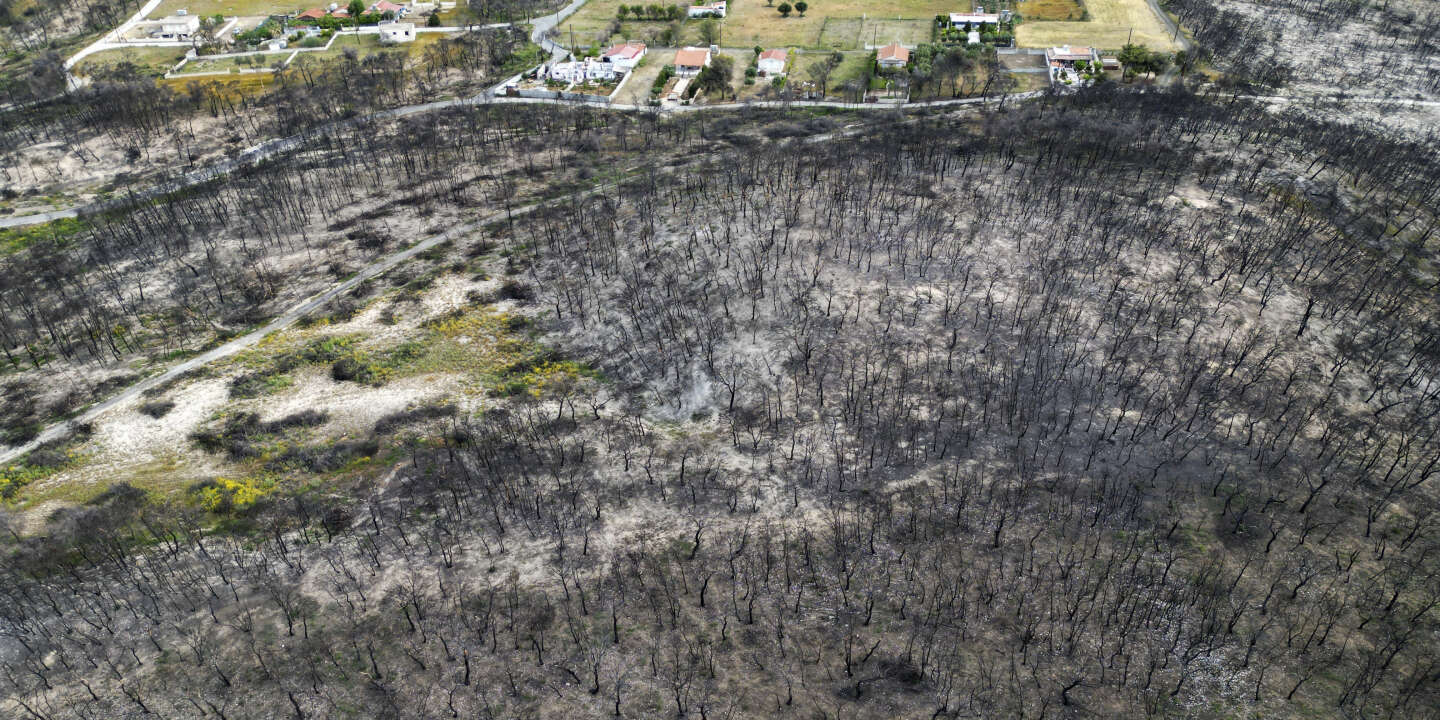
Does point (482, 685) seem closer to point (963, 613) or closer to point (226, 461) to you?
point (963, 613)

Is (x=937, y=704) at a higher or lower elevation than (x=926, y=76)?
lower

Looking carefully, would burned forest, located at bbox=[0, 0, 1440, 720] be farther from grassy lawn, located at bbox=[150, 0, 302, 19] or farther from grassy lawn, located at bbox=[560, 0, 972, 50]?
grassy lawn, located at bbox=[150, 0, 302, 19]

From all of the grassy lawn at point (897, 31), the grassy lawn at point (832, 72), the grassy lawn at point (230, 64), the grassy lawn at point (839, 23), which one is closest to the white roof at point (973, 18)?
the grassy lawn at point (897, 31)

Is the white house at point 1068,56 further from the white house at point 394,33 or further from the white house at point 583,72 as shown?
the white house at point 394,33

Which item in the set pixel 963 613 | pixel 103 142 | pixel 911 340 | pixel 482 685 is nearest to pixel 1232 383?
pixel 911 340

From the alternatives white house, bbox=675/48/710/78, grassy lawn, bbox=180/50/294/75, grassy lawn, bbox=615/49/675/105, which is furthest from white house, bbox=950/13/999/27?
grassy lawn, bbox=180/50/294/75

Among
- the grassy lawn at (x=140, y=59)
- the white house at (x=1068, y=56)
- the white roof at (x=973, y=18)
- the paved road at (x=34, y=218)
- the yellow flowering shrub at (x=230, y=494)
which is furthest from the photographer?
the grassy lawn at (x=140, y=59)

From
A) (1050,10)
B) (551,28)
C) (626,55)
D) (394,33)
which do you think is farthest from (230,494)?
(1050,10)
